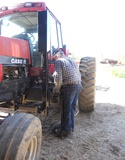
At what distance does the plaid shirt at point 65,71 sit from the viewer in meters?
3.52

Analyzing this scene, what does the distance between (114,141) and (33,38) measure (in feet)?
7.71

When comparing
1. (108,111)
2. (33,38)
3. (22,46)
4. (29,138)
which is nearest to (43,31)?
(22,46)

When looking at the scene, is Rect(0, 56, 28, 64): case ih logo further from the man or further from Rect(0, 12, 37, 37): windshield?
Rect(0, 12, 37, 37): windshield

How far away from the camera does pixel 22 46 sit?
3.44m

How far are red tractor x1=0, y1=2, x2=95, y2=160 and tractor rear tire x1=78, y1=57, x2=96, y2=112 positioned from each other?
0.80 m

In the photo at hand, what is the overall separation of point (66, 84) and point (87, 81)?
1.38 meters

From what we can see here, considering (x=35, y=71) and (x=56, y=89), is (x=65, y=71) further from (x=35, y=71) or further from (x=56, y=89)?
(x=35, y=71)

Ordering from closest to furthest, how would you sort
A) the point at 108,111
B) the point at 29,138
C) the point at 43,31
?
the point at 29,138
the point at 43,31
the point at 108,111

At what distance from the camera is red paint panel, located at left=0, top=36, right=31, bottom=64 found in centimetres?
293

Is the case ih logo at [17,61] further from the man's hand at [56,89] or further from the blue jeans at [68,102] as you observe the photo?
the blue jeans at [68,102]

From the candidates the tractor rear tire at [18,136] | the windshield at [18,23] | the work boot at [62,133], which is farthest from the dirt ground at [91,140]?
the windshield at [18,23]

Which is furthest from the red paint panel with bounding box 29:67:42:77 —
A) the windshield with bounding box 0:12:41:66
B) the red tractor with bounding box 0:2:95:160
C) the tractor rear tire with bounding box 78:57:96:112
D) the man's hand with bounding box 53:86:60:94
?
the tractor rear tire with bounding box 78:57:96:112

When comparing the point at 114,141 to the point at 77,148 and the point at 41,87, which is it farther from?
the point at 41,87

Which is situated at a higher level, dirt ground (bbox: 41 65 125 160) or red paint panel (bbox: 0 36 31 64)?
red paint panel (bbox: 0 36 31 64)
